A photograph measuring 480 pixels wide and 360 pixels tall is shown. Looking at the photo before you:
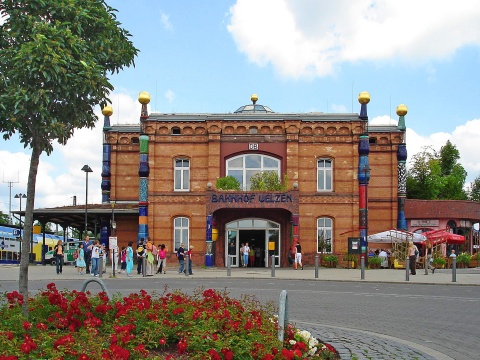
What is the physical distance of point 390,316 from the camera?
1405cm

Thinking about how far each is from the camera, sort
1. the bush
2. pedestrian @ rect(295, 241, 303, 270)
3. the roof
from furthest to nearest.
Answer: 1. the roof
2. the bush
3. pedestrian @ rect(295, 241, 303, 270)

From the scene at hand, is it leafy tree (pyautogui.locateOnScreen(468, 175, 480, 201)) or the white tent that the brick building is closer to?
the white tent

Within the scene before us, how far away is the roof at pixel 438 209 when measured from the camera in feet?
145

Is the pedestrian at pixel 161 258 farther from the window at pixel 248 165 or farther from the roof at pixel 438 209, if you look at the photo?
the roof at pixel 438 209

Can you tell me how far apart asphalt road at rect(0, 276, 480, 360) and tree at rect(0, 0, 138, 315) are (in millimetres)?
4933

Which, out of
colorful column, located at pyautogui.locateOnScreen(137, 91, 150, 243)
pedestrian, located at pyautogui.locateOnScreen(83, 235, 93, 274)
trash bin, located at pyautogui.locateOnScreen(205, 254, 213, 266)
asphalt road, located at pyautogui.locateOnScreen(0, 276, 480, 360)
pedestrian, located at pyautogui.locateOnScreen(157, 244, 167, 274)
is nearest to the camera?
asphalt road, located at pyautogui.locateOnScreen(0, 276, 480, 360)

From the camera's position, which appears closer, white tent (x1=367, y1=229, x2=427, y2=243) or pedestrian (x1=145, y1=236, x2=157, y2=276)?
pedestrian (x1=145, y1=236, x2=157, y2=276)

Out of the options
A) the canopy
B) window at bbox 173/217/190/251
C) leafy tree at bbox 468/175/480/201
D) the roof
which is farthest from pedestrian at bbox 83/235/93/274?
leafy tree at bbox 468/175/480/201

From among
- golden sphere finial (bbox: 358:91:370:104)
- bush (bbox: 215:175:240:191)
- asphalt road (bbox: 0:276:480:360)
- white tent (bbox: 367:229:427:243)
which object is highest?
golden sphere finial (bbox: 358:91:370:104)

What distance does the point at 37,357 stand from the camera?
637cm

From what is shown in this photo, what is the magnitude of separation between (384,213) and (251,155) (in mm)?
9810

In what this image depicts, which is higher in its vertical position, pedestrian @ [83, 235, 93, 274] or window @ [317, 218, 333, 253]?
window @ [317, 218, 333, 253]

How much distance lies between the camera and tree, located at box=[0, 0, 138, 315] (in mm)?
8445

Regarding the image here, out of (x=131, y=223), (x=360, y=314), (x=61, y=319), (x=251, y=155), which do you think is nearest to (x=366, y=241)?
(x=251, y=155)
